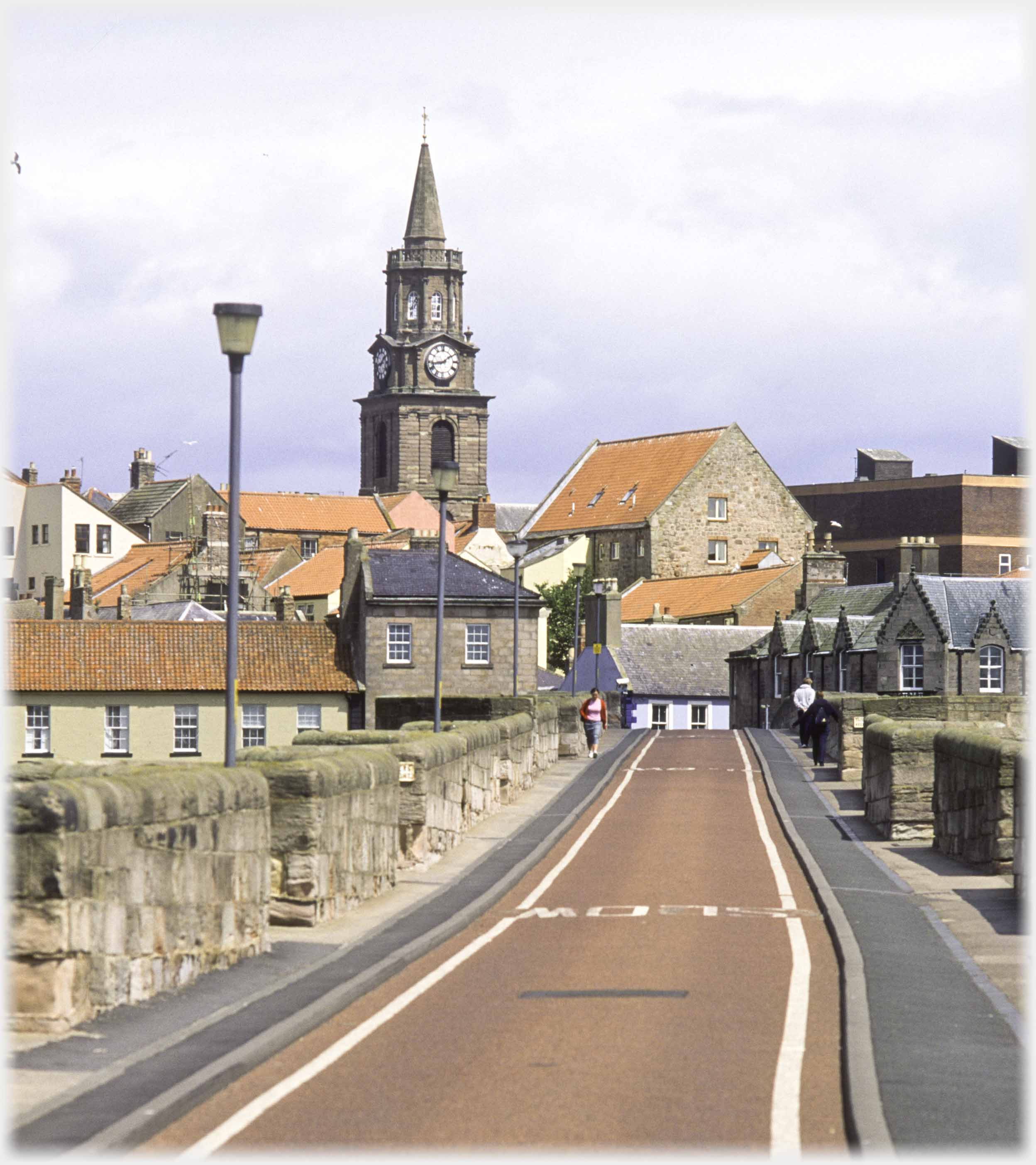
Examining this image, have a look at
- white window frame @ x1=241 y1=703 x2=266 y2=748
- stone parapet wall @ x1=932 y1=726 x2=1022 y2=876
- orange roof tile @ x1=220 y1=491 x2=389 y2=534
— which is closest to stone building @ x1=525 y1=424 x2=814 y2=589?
Result: orange roof tile @ x1=220 y1=491 x2=389 y2=534

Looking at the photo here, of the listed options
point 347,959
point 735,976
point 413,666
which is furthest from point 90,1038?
point 413,666

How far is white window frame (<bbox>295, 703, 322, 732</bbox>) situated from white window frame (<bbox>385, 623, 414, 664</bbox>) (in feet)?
9.58

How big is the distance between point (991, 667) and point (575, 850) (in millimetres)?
45024

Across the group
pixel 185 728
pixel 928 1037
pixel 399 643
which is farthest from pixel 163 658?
pixel 928 1037

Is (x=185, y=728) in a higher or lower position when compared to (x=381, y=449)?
lower

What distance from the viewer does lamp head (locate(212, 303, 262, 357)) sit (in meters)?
17.6

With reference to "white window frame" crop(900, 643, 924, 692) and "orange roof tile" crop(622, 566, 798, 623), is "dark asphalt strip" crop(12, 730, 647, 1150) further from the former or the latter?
"orange roof tile" crop(622, 566, 798, 623)

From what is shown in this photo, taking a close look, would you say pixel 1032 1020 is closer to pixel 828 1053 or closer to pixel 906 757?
pixel 828 1053

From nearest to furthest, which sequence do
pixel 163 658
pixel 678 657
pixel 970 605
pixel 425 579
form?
1. pixel 163 658
2. pixel 425 579
3. pixel 970 605
4. pixel 678 657

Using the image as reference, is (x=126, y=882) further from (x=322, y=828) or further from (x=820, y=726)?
(x=820, y=726)

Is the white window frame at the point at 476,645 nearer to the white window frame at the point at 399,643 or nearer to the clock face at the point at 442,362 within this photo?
the white window frame at the point at 399,643

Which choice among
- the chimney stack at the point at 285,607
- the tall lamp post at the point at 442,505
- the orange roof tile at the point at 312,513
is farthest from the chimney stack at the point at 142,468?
the tall lamp post at the point at 442,505

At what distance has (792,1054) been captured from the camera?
A: 38.9 ft

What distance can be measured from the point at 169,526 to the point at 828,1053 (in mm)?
118079
